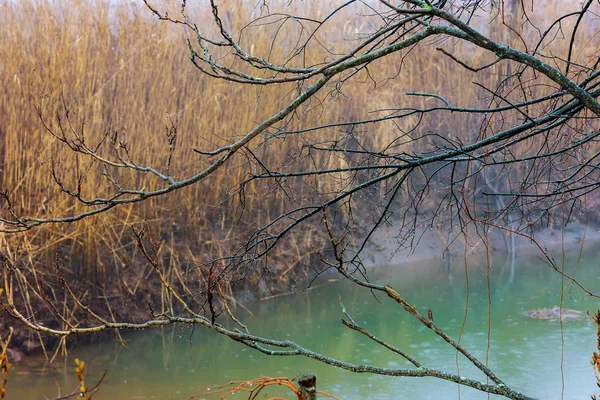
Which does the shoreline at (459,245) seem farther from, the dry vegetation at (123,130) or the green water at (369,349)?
the dry vegetation at (123,130)

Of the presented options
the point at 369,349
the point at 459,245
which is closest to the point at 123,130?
the point at 369,349

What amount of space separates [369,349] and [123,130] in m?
2.61

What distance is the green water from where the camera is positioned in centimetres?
438

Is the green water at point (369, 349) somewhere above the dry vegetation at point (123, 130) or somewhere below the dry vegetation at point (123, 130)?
below

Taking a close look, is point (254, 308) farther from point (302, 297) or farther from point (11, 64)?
point (11, 64)

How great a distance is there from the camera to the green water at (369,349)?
4.38m

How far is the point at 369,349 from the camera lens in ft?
17.1

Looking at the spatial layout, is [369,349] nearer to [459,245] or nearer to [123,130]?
[123,130]

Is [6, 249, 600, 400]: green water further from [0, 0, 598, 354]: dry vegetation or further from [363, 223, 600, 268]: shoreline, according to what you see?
[363, 223, 600, 268]: shoreline

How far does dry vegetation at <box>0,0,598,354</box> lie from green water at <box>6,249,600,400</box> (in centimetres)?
44

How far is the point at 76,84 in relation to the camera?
5.43m

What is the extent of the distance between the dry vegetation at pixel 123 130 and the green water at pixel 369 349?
443 mm

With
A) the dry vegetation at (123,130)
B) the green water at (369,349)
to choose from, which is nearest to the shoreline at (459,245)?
the green water at (369,349)

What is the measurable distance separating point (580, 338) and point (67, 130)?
3993mm
